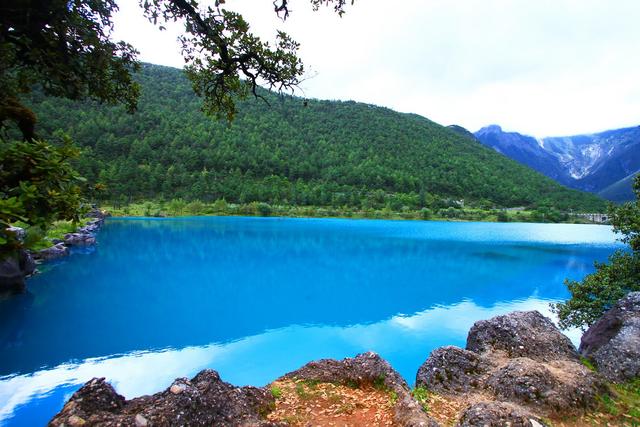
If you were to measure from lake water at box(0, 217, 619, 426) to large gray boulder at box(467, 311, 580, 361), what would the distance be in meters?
3.28

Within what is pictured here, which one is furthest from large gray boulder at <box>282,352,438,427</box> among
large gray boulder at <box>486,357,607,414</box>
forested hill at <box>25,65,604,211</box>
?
forested hill at <box>25,65,604,211</box>

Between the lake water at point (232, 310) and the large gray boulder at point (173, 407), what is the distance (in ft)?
14.5

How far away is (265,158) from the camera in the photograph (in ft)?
326

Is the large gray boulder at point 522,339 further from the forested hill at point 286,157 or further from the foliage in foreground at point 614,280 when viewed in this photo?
the forested hill at point 286,157

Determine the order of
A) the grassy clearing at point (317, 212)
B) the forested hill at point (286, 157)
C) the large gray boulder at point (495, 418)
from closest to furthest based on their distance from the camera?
1. the large gray boulder at point (495, 418)
2. the grassy clearing at point (317, 212)
3. the forested hill at point (286, 157)

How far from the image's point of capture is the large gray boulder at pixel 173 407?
407cm

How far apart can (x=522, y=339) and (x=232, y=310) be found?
455 inches

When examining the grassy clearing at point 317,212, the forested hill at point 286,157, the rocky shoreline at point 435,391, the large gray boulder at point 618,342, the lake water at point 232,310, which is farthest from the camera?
the forested hill at point 286,157

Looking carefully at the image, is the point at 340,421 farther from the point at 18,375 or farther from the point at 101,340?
the point at 101,340

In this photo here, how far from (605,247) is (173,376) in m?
52.2

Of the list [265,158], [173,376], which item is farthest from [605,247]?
[265,158]

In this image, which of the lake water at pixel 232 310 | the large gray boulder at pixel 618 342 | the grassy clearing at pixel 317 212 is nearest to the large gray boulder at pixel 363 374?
the lake water at pixel 232 310

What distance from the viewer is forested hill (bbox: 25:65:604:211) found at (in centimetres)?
8288

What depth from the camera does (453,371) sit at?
6590 mm
